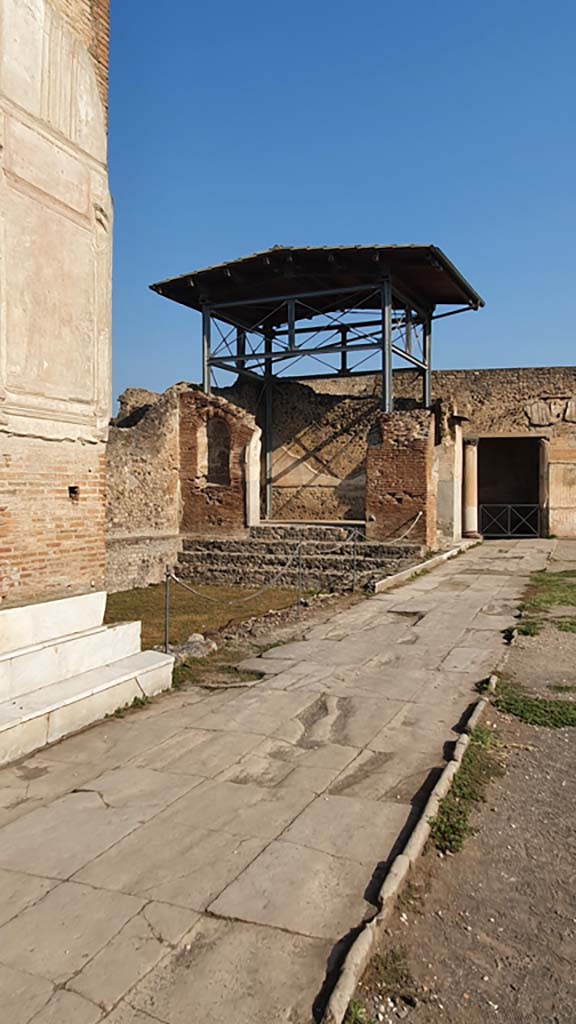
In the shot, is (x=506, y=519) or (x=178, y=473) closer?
(x=178, y=473)

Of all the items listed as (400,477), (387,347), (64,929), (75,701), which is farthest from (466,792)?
(387,347)

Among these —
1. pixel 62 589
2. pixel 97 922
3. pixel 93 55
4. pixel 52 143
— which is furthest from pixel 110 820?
pixel 93 55

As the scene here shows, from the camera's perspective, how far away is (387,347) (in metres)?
16.8

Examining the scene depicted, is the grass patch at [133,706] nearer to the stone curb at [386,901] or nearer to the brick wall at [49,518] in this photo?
the brick wall at [49,518]

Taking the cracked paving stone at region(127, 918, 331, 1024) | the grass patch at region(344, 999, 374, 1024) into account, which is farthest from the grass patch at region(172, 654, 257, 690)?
the grass patch at region(344, 999, 374, 1024)

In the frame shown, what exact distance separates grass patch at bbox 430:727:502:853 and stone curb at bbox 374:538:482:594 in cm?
681

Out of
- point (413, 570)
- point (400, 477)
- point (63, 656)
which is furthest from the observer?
point (400, 477)

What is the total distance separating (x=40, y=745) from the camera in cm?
441

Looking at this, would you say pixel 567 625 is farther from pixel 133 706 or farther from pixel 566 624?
pixel 133 706

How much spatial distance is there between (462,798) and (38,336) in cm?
385

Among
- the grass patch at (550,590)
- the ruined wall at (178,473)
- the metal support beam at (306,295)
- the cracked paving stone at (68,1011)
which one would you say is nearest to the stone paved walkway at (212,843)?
the cracked paving stone at (68,1011)

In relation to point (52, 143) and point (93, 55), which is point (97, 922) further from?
point (93, 55)

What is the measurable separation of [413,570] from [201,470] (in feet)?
20.7

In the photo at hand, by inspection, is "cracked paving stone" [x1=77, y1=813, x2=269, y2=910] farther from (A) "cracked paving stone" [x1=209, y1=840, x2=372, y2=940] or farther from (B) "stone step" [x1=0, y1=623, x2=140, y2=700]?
(B) "stone step" [x1=0, y1=623, x2=140, y2=700]
